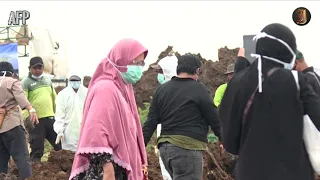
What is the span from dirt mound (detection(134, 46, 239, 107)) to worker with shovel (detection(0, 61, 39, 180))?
8.35m

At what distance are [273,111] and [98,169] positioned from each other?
135 cm

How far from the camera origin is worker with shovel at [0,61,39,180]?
26.4ft

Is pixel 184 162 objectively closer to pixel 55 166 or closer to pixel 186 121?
pixel 186 121

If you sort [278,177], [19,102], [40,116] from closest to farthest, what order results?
[278,177], [19,102], [40,116]

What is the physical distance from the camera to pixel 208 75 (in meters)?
16.7

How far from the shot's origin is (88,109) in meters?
4.27

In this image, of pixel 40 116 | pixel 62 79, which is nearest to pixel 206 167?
pixel 40 116

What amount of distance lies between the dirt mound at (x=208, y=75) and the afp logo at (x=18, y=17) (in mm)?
4406

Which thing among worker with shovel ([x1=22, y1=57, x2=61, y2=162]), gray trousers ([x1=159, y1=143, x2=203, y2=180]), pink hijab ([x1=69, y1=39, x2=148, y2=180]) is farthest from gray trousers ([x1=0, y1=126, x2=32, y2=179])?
pink hijab ([x1=69, y1=39, x2=148, y2=180])

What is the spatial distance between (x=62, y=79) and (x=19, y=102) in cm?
1049

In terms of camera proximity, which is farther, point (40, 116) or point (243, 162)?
point (40, 116)

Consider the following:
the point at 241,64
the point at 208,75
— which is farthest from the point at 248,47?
the point at 208,75

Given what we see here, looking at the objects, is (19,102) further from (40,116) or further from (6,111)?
(40,116)

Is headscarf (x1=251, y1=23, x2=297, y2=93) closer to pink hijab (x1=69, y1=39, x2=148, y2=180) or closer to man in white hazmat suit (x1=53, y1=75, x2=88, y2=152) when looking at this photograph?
pink hijab (x1=69, y1=39, x2=148, y2=180)
